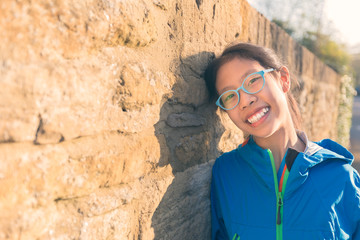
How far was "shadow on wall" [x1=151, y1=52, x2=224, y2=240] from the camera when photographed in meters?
1.37

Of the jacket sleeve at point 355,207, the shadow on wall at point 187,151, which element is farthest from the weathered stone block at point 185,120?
the jacket sleeve at point 355,207

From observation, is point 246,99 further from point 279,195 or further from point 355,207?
point 355,207

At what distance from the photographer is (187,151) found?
1515 millimetres

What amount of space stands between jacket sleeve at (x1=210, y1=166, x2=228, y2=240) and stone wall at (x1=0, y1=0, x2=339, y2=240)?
33mm

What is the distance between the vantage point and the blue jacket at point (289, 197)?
4.61ft

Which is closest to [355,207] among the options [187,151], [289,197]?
[289,197]

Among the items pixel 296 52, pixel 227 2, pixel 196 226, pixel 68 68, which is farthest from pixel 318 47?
pixel 68 68

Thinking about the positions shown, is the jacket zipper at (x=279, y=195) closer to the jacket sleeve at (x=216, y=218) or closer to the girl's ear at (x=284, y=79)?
the jacket sleeve at (x=216, y=218)

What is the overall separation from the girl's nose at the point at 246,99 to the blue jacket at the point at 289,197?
0.23 meters

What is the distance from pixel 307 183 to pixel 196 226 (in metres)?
0.56

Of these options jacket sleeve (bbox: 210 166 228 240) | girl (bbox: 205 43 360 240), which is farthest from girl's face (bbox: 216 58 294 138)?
jacket sleeve (bbox: 210 166 228 240)

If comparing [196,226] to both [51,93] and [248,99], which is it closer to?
Result: [248,99]

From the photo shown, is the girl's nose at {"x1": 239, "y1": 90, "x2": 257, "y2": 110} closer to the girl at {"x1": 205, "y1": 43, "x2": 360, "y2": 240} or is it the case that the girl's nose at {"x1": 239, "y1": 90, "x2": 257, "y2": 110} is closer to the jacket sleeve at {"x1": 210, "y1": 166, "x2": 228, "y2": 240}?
the girl at {"x1": 205, "y1": 43, "x2": 360, "y2": 240}

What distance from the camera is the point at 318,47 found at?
937 cm
